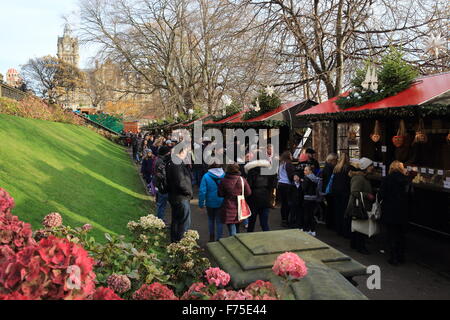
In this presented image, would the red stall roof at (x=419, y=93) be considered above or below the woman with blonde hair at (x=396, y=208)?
above

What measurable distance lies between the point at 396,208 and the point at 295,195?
2.58 metres

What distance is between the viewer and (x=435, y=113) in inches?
252

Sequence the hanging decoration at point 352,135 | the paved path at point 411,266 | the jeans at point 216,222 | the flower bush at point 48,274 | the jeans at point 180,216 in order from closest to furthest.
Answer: the flower bush at point 48,274
the paved path at point 411,266
the jeans at point 180,216
the jeans at point 216,222
the hanging decoration at point 352,135

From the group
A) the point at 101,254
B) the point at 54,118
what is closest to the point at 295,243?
the point at 101,254

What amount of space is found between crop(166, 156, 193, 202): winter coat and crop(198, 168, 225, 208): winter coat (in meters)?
0.39

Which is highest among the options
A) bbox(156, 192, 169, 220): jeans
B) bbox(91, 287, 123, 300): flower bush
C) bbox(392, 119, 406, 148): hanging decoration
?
bbox(392, 119, 406, 148): hanging decoration

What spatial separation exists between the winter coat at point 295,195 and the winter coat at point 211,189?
2.10m

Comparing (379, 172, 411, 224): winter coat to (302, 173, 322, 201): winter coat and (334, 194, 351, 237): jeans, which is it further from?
(302, 173, 322, 201): winter coat

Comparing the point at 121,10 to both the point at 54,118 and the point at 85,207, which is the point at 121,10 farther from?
the point at 85,207

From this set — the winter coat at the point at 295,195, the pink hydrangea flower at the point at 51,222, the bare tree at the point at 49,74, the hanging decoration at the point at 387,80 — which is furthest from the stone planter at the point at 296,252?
the bare tree at the point at 49,74

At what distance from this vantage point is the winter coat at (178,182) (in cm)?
694

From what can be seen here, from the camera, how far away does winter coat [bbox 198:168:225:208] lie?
737 cm

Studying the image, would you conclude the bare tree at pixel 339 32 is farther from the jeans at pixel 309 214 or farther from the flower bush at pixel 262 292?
the flower bush at pixel 262 292

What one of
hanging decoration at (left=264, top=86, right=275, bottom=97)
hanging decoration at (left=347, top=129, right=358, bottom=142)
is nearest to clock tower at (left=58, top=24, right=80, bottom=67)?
hanging decoration at (left=264, top=86, right=275, bottom=97)
